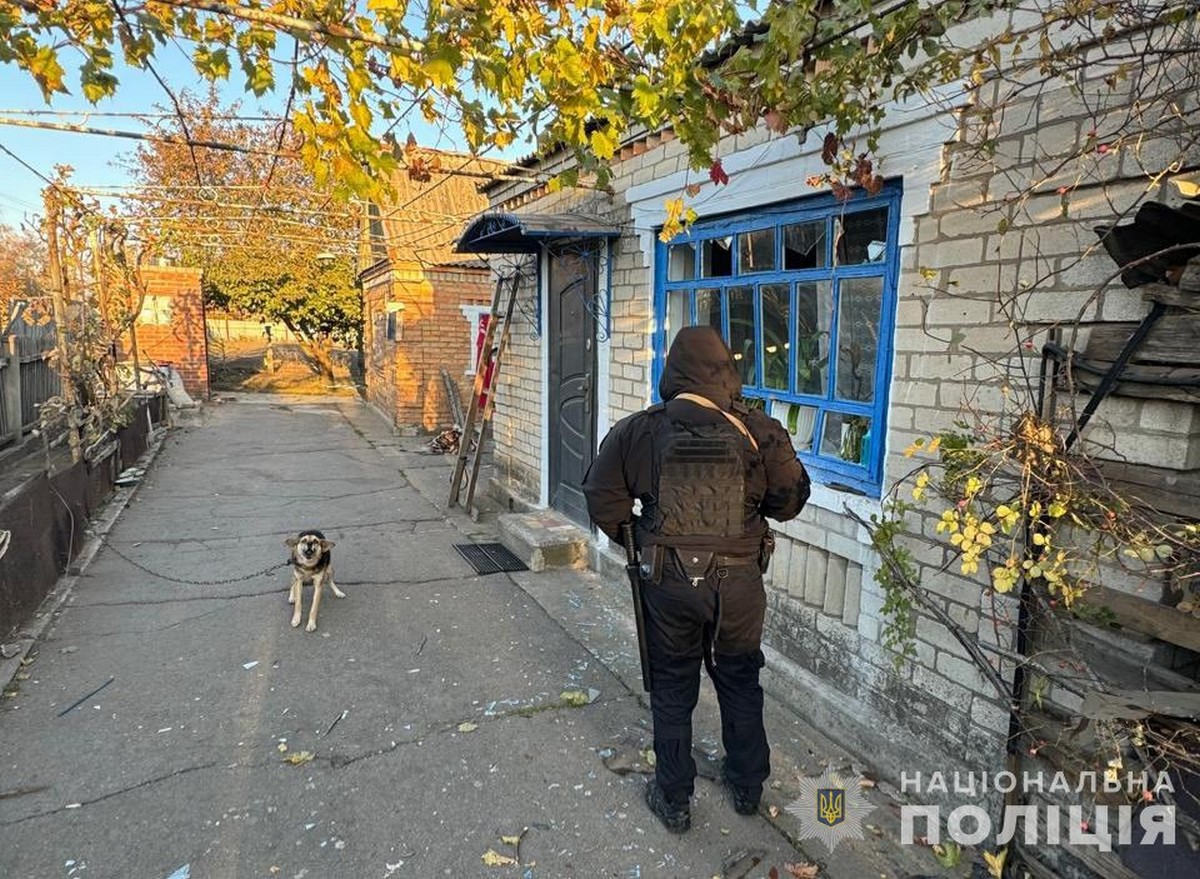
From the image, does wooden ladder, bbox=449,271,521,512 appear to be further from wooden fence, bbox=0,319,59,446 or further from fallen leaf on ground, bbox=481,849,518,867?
fallen leaf on ground, bbox=481,849,518,867

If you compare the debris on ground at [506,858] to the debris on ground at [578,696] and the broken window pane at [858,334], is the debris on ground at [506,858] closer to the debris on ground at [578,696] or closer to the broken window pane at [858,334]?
the debris on ground at [578,696]

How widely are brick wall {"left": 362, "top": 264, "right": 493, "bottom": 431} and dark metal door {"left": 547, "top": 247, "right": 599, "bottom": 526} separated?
22.3 ft

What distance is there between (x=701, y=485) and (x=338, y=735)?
2.29m

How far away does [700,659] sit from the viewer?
9.07 feet

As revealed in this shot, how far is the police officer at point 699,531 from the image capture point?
2633 millimetres

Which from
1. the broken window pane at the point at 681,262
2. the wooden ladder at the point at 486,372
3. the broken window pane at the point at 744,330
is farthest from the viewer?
the wooden ladder at the point at 486,372

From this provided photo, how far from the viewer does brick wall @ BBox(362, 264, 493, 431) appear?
13266mm

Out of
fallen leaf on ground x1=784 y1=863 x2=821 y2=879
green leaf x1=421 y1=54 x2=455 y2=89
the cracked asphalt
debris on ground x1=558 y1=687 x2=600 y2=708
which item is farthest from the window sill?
green leaf x1=421 y1=54 x2=455 y2=89

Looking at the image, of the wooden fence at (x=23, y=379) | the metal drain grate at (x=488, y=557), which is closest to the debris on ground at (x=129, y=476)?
the wooden fence at (x=23, y=379)

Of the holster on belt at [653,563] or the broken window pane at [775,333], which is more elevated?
the broken window pane at [775,333]

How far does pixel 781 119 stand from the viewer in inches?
114

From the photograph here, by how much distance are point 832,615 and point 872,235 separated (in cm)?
196

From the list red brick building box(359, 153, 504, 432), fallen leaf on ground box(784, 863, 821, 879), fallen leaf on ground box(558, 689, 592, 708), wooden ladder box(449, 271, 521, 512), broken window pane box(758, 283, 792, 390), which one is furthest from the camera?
red brick building box(359, 153, 504, 432)

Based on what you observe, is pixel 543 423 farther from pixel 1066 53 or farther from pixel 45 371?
pixel 45 371
